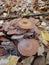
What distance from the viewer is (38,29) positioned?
1706 millimetres

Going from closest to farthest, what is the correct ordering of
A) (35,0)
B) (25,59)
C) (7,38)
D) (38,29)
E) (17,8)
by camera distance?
(25,59) < (7,38) < (38,29) < (17,8) < (35,0)

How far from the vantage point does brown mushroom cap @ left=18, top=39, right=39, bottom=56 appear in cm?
146

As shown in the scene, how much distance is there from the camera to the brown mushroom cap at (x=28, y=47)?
1.46m

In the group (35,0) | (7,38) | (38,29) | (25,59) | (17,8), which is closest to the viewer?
(25,59)

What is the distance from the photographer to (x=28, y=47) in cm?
147

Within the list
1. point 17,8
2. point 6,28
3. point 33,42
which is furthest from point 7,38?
point 17,8

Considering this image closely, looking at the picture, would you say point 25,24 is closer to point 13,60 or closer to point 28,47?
point 28,47

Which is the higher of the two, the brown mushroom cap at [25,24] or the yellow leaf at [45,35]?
the brown mushroom cap at [25,24]

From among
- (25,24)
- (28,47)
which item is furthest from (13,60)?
(25,24)

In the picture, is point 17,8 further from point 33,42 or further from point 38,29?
point 33,42

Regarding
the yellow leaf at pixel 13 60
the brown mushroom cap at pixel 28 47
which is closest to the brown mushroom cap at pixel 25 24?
the brown mushroom cap at pixel 28 47

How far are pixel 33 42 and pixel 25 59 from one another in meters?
0.16

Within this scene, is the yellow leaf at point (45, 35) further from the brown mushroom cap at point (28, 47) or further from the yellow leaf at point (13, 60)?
the yellow leaf at point (13, 60)

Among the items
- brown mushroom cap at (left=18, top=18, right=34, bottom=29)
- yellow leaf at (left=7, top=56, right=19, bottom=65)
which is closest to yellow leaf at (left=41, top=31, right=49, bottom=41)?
brown mushroom cap at (left=18, top=18, right=34, bottom=29)
